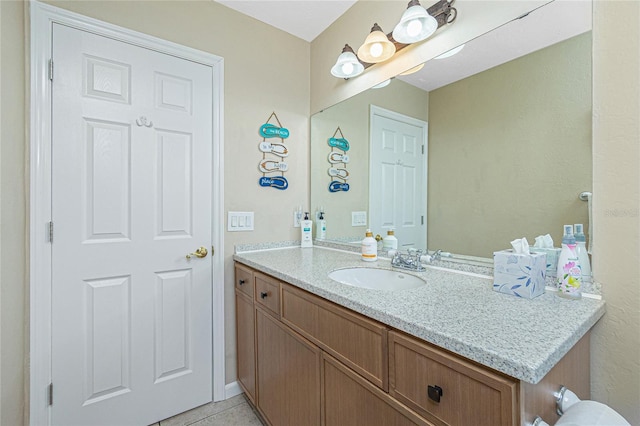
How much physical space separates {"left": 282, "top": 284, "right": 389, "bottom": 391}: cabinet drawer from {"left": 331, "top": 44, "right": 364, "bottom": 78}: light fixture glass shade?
52.9 inches

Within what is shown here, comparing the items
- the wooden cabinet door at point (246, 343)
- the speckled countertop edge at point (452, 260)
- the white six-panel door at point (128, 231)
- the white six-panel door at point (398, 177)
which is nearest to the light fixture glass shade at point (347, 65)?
the white six-panel door at point (398, 177)

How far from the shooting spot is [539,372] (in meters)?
0.55

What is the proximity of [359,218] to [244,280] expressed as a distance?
0.84m

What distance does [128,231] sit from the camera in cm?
152

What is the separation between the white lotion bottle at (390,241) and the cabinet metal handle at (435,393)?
0.96 m

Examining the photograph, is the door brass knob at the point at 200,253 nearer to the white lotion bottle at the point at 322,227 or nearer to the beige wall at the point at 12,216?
the beige wall at the point at 12,216

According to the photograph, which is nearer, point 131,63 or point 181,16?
point 131,63

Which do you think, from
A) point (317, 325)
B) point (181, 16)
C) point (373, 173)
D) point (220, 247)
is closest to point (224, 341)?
point (220, 247)

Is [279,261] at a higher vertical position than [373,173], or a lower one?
lower

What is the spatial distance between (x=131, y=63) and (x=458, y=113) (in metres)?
1.72

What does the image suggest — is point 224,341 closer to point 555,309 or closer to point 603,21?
point 555,309

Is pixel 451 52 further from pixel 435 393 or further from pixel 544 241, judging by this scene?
pixel 435 393

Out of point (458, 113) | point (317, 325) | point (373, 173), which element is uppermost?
point (458, 113)

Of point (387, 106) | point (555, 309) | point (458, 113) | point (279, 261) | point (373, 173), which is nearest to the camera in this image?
point (555, 309)
